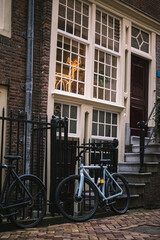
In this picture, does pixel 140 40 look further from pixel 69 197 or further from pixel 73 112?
pixel 69 197

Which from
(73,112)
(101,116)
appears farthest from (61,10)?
(101,116)

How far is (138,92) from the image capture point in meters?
10.6

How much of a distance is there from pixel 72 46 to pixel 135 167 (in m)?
3.55

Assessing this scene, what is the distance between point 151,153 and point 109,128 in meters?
1.55

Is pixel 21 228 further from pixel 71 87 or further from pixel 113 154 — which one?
pixel 71 87

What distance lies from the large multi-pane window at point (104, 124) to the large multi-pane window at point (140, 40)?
2.46 meters

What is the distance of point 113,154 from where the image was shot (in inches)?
291

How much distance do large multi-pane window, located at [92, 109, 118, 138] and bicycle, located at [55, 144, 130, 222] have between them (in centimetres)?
235

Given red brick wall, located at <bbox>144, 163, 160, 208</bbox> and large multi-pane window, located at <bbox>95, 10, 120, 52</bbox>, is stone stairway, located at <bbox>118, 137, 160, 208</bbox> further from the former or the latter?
large multi-pane window, located at <bbox>95, 10, 120, 52</bbox>

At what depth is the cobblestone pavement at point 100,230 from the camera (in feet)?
16.0

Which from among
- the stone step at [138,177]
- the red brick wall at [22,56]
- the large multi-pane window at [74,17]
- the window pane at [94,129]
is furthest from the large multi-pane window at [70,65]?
the stone step at [138,177]

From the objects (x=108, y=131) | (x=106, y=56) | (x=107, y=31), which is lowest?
(x=108, y=131)

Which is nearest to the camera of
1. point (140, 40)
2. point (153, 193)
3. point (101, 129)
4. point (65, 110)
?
point (153, 193)

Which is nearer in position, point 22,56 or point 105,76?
point 22,56
